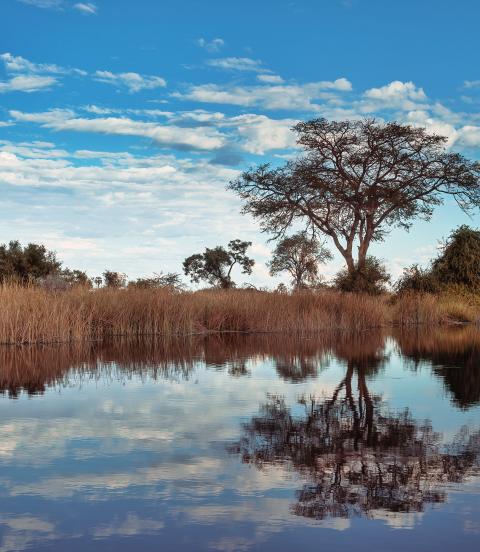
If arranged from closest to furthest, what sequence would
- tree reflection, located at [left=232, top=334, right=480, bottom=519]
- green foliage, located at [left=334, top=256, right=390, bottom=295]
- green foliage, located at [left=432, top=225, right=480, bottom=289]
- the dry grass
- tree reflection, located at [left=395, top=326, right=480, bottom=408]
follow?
1. tree reflection, located at [left=232, top=334, right=480, bottom=519]
2. tree reflection, located at [left=395, top=326, right=480, bottom=408]
3. the dry grass
4. green foliage, located at [left=334, top=256, right=390, bottom=295]
5. green foliage, located at [left=432, top=225, right=480, bottom=289]

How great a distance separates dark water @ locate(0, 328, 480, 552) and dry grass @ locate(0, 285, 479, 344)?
724cm

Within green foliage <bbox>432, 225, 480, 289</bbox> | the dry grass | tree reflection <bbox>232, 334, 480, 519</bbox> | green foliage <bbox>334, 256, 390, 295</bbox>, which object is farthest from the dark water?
green foliage <bbox>432, 225, 480, 289</bbox>

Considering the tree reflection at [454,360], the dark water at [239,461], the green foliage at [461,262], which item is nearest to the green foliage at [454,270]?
the green foliage at [461,262]

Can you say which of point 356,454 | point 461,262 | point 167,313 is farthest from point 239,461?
point 461,262

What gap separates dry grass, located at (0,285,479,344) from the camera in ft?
64.0

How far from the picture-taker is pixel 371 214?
38.2m

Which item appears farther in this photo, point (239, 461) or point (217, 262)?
point (217, 262)

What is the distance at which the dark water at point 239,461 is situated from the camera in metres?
4.33

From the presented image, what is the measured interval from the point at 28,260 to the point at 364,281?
19.5 metres

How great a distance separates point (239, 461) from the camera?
6.00m

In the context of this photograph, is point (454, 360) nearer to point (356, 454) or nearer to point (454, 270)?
point (356, 454)

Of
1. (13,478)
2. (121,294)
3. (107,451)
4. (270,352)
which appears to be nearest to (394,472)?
(107,451)

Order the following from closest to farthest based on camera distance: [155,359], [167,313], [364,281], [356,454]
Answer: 1. [356,454]
2. [155,359]
3. [167,313]
4. [364,281]

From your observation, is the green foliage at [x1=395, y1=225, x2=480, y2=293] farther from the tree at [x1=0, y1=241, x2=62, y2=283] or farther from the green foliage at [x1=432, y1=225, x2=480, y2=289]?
the tree at [x1=0, y1=241, x2=62, y2=283]
